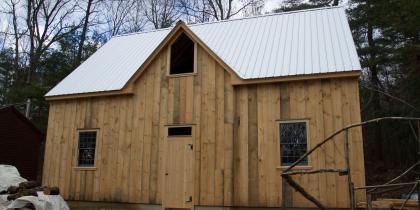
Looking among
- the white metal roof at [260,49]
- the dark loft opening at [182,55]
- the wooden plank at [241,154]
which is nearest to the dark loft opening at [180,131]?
the wooden plank at [241,154]

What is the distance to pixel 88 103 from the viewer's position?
14.4 metres

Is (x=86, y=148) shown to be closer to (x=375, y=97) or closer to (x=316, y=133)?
(x=316, y=133)

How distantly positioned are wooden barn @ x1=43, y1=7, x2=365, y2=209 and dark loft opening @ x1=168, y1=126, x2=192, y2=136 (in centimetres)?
3

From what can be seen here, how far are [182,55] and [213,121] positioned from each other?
2.86 meters

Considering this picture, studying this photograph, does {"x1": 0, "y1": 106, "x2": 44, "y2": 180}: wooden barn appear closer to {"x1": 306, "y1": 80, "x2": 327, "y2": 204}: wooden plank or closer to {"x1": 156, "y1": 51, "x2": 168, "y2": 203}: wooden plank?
{"x1": 156, "y1": 51, "x2": 168, "y2": 203}: wooden plank

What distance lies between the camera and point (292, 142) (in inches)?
461

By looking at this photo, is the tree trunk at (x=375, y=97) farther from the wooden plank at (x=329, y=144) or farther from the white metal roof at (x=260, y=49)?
A: the wooden plank at (x=329, y=144)

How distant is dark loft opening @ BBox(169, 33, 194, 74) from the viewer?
13711mm

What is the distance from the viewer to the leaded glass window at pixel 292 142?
38.1ft

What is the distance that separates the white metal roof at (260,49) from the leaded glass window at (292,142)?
4.83 ft

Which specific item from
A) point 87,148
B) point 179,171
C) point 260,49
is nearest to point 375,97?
point 260,49

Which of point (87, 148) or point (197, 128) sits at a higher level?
point (197, 128)

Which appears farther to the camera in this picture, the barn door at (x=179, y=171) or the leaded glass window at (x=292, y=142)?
the barn door at (x=179, y=171)

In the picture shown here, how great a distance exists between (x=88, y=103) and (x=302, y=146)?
7341 millimetres
